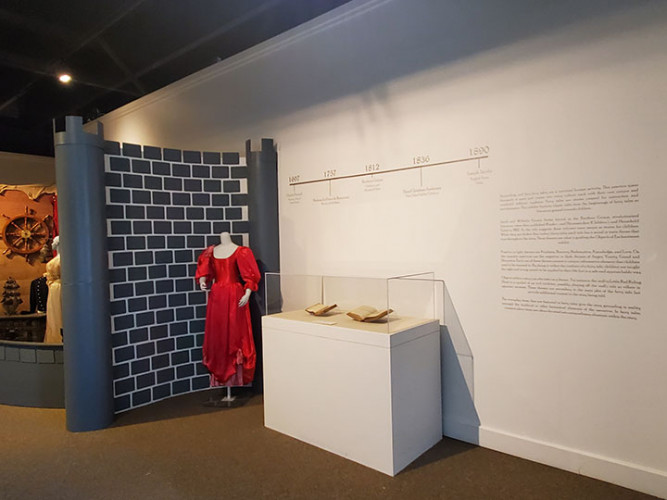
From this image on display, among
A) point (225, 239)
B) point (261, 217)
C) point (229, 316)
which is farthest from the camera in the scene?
point (261, 217)

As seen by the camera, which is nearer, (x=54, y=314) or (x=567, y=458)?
(x=567, y=458)

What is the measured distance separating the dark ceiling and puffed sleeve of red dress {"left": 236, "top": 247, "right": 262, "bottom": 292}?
1835 millimetres

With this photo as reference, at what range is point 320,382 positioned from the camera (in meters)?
2.78

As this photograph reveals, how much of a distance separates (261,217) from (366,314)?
4.79 feet

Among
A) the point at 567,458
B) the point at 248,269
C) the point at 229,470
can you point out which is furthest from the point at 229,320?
the point at 567,458

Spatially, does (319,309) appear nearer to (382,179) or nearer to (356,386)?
(356,386)

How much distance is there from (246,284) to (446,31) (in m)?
2.23

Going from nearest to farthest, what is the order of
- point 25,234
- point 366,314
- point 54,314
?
point 366,314 → point 54,314 → point 25,234

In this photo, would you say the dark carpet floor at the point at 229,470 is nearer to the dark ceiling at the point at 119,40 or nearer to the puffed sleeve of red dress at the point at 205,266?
the puffed sleeve of red dress at the point at 205,266

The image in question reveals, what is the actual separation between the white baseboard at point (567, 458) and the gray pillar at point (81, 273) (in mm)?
2432

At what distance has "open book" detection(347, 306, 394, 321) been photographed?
9.00 feet

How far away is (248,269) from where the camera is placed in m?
3.50

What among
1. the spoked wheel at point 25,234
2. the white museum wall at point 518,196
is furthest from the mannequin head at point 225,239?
the spoked wheel at point 25,234

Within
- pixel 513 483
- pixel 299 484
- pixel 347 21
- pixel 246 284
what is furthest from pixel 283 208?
pixel 513 483
